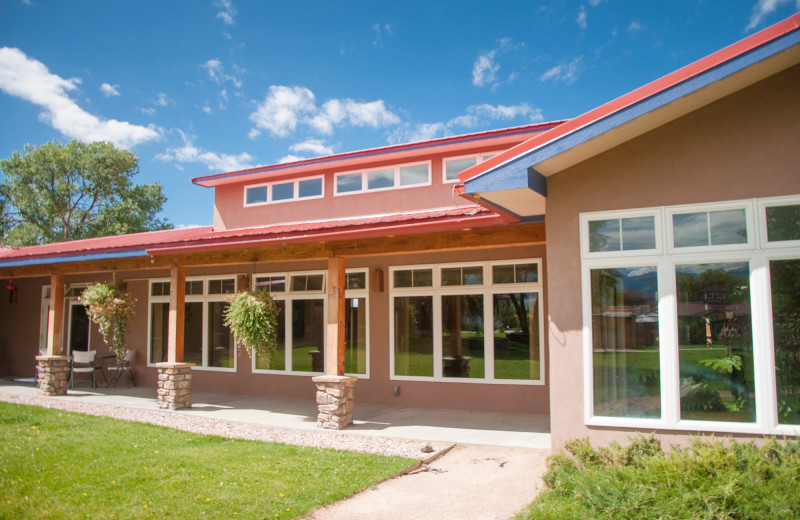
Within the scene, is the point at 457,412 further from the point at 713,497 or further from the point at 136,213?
the point at 136,213

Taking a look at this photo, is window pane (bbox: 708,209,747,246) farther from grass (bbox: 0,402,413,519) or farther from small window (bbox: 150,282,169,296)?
small window (bbox: 150,282,169,296)

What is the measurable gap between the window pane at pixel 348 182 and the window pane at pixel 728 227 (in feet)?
22.4

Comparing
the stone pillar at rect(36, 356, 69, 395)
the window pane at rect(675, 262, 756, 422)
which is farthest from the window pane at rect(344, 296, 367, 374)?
the stone pillar at rect(36, 356, 69, 395)

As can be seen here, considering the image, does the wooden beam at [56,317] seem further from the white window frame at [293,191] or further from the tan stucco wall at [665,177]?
the tan stucco wall at [665,177]

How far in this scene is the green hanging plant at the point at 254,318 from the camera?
820cm

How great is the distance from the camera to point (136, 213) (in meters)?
34.1

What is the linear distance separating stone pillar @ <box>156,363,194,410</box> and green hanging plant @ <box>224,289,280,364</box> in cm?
168

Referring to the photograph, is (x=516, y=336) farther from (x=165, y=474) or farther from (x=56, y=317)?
(x=56, y=317)

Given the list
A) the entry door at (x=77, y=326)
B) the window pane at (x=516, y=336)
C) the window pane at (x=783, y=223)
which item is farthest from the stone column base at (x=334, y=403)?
the entry door at (x=77, y=326)

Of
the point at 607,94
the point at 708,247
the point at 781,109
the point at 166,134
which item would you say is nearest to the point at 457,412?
the point at 708,247

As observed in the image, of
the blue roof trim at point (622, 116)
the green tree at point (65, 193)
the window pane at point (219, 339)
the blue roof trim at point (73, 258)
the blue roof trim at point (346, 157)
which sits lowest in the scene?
the window pane at point (219, 339)

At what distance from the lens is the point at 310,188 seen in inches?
444

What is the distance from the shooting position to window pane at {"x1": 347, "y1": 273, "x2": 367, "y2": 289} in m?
9.91

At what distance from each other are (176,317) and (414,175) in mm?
4893
